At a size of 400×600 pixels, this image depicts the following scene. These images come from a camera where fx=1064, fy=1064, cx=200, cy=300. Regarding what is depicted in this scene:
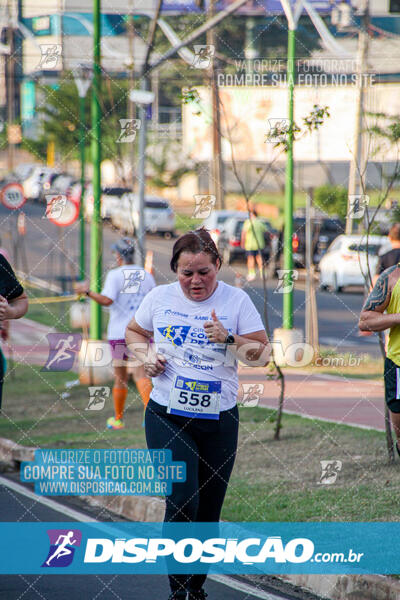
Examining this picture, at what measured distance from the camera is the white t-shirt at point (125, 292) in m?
10.2

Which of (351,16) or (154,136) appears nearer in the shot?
(351,16)

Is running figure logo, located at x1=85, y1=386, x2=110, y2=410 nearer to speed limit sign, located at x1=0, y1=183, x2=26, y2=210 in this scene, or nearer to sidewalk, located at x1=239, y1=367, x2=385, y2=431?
sidewalk, located at x1=239, y1=367, x2=385, y2=431

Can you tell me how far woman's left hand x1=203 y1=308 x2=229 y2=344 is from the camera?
4.93 m

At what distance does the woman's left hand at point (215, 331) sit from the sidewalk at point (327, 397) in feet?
18.1

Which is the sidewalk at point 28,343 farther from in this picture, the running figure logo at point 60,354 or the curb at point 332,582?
the curb at point 332,582

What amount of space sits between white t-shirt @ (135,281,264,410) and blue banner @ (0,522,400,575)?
2.89 ft

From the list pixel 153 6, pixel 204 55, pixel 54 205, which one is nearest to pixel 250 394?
pixel 54 205

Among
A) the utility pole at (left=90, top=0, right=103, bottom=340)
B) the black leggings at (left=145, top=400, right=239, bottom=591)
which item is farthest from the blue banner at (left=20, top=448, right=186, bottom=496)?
the utility pole at (left=90, top=0, right=103, bottom=340)

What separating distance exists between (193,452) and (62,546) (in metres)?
1.82

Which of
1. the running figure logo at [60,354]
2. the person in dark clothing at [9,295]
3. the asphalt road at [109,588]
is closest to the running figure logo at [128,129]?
the running figure logo at [60,354]

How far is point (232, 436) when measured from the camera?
5109 mm

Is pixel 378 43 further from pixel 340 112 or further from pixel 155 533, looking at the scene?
pixel 155 533


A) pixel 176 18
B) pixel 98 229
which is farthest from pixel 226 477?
pixel 176 18

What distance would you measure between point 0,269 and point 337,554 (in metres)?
2.43
